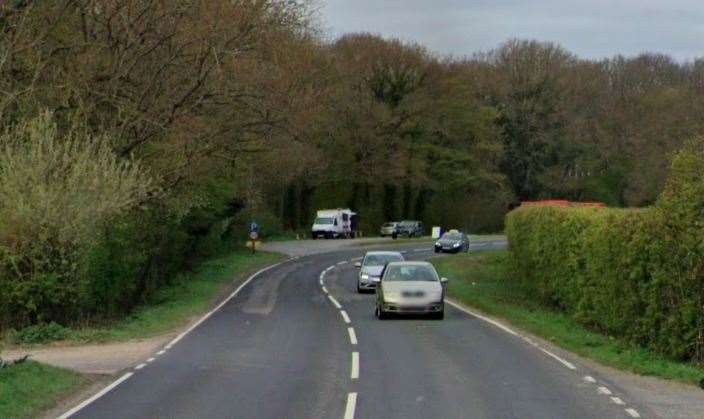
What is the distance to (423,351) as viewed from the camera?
65.5ft

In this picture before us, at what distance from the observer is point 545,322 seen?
25.7 meters

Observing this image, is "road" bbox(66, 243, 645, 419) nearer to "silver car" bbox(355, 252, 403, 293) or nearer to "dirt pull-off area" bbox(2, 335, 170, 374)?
"dirt pull-off area" bbox(2, 335, 170, 374)

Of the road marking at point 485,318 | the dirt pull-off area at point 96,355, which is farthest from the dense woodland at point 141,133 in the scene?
the road marking at point 485,318

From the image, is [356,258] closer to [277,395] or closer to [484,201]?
[484,201]

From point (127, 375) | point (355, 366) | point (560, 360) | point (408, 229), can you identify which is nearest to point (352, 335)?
point (355, 366)

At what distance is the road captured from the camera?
12805 millimetres

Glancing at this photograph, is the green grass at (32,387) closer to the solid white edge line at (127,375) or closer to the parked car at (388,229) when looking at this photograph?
the solid white edge line at (127,375)

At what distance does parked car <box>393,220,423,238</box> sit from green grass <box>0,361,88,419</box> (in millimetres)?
69736

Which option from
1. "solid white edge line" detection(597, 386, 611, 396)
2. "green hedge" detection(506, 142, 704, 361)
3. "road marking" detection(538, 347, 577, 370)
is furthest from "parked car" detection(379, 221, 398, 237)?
"solid white edge line" detection(597, 386, 611, 396)

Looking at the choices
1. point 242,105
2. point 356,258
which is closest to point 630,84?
point 356,258

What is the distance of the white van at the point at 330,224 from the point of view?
81.0 meters

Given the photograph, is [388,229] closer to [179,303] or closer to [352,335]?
[179,303]

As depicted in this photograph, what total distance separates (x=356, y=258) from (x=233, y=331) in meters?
39.8

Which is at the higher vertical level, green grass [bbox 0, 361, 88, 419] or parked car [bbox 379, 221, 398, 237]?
parked car [bbox 379, 221, 398, 237]
